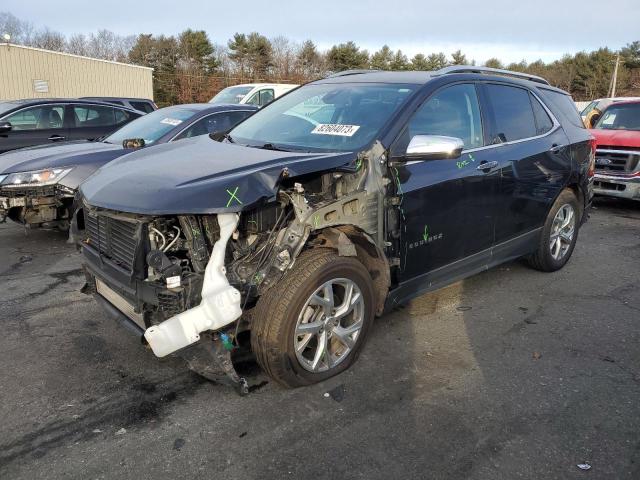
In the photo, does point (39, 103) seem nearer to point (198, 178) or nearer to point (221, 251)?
point (198, 178)

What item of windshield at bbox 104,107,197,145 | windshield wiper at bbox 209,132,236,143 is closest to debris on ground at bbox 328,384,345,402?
windshield wiper at bbox 209,132,236,143

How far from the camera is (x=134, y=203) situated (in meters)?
2.84

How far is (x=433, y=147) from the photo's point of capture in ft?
10.8

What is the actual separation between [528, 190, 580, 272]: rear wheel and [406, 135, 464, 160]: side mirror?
2.24 meters

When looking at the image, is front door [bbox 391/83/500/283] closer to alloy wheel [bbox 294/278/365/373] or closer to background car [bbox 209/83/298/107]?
alloy wheel [bbox 294/278/365/373]

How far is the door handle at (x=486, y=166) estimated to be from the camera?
4071 millimetres

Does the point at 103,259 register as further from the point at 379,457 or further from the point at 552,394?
the point at 552,394

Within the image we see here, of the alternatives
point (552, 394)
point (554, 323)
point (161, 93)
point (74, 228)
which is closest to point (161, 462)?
point (74, 228)

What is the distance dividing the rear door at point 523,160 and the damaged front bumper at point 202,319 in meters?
2.49

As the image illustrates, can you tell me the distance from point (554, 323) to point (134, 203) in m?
3.33

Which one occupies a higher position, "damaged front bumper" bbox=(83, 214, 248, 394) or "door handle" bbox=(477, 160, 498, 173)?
"door handle" bbox=(477, 160, 498, 173)

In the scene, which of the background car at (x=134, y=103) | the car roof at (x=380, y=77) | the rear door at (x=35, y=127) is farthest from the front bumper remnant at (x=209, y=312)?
the background car at (x=134, y=103)

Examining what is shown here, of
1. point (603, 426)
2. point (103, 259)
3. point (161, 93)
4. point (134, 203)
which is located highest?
point (161, 93)

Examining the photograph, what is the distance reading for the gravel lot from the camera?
259cm
